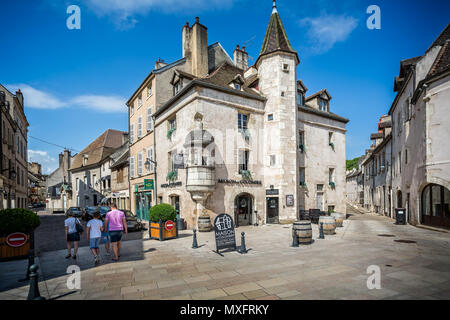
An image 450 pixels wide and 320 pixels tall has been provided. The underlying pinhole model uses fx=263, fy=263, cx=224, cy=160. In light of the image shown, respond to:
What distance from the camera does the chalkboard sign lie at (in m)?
9.20

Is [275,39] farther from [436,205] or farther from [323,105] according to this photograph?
[436,205]

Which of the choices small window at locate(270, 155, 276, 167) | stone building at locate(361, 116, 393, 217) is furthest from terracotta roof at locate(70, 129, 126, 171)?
stone building at locate(361, 116, 393, 217)

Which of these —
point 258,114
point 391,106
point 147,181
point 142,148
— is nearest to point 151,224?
point 147,181

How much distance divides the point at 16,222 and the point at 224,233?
6.77 m

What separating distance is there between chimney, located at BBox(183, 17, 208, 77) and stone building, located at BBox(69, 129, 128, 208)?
18.0m

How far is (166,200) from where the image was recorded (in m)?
19.1

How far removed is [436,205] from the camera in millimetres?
14852

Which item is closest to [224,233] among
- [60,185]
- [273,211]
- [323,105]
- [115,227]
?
[115,227]

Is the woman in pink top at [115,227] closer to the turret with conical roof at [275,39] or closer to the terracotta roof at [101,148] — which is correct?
the turret with conical roof at [275,39]

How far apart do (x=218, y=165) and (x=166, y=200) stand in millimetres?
5258

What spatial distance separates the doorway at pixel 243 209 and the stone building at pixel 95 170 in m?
21.6

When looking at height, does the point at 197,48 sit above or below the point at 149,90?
above

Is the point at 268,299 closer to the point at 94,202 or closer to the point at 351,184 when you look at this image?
the point at 94,202

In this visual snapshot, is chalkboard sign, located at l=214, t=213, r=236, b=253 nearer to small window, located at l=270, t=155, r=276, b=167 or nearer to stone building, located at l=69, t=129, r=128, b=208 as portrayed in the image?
small window, located at l=270, t=155, r=276, b=167
